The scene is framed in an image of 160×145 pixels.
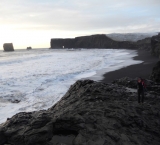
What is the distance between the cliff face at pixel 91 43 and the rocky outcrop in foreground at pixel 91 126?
253 ft

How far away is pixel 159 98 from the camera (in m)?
7.87

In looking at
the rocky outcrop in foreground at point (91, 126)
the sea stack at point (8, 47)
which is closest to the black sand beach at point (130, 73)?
the rocky outcrop in foreground at point (91, 126)

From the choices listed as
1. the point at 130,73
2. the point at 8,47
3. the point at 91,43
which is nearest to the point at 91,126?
the point at 130,73

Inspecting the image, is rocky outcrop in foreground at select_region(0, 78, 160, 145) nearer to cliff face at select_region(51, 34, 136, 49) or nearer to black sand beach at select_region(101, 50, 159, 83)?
black sand beach at select_region(101, 50, 159, 83)

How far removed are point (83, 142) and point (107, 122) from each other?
1095 mm

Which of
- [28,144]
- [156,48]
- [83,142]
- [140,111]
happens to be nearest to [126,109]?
[140,111]

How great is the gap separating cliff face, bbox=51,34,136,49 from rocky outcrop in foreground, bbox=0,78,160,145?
7713 centimetres

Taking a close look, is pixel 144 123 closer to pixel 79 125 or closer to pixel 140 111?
pixel 140 111

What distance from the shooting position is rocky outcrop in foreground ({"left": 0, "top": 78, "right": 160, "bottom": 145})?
5027 mm

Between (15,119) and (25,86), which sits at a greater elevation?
(15,119)

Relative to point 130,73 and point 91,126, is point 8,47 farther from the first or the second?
point 91,126

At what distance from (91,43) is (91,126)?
119 meters

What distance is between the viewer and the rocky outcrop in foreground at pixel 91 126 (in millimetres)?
5027

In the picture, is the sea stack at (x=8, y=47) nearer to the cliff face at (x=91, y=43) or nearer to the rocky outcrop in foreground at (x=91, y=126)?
the cliff face at (x=91, y=43)
